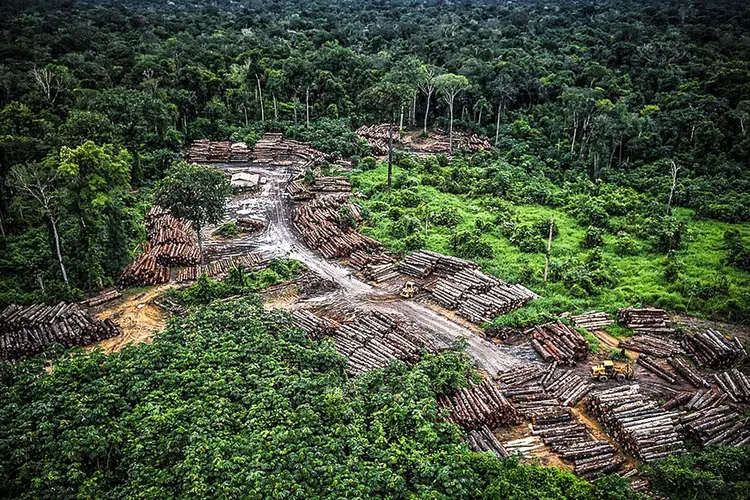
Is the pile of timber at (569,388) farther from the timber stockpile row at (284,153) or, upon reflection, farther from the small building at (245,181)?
the timber stockpile row at (284,153)

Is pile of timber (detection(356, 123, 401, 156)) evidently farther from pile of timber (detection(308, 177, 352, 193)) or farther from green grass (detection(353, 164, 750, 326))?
green grass (detection(353, 164, 750, 326))

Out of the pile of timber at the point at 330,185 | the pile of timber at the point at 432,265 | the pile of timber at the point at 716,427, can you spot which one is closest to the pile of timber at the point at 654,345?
the pile of timber at the point at 716,427

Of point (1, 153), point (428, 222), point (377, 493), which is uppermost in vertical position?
point (1, 153)

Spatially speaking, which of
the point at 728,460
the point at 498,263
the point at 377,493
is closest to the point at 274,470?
the point at 377,493

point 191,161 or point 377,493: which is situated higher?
point 191,161

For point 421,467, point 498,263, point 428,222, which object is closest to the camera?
point 421,467

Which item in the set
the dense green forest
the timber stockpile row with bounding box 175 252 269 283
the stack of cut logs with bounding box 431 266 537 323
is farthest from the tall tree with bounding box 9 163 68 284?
the stack of cut logs with bounding box 431 266 537 323

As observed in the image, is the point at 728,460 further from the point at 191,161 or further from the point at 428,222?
the point at 191,161
